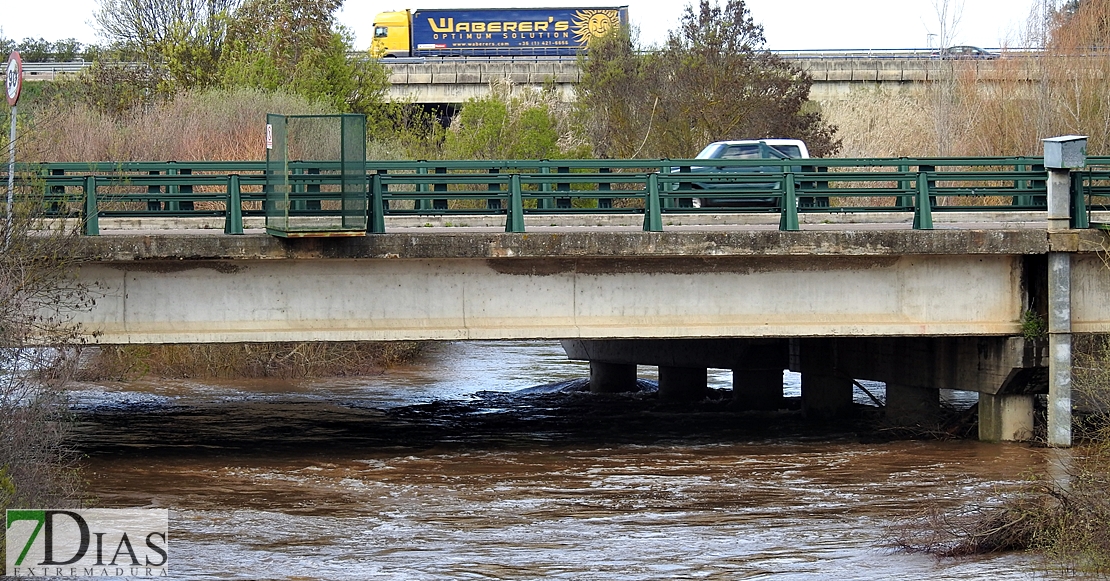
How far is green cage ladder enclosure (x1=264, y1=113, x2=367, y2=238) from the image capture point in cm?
1620

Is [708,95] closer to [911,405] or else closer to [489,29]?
[911,405]

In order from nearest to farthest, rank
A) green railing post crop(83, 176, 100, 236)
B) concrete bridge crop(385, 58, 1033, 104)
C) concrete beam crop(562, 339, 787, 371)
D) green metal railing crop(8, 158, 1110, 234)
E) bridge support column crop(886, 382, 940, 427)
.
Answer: green railing post crop(83, 176, 100, 236) < green metal railing crop(8, 158, 1110, 234) < bridge support column crop(886, 382, 940, 427) < concrete beam crop(562, 339, 787, 371) < concrete bridge crop(385, 58, 1033, 104)

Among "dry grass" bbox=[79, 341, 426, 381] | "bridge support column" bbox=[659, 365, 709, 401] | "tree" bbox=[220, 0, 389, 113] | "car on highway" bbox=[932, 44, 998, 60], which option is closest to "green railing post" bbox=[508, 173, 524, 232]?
"bridge support column" bbox=[659, 365, 709, 401]

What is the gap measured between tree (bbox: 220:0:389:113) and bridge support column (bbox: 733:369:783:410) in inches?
658

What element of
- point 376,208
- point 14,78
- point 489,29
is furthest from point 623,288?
point 489,29

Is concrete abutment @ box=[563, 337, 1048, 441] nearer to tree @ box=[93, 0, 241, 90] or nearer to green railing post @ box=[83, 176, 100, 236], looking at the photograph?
green railing post @ box=[83, 176, 100, 236]

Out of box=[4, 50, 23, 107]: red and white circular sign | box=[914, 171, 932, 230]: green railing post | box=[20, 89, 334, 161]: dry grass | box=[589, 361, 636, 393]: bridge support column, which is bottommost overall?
box=[589, 361, 636, 393]: bridge support column

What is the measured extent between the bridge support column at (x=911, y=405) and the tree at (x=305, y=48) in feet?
65.1

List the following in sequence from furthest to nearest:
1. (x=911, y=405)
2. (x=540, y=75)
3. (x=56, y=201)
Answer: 1. (x=540, y=75)
2. (x=911, y=405)
3. (x=56, y=201)

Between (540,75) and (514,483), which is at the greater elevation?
(540,75)

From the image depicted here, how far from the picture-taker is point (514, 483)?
55.6ft

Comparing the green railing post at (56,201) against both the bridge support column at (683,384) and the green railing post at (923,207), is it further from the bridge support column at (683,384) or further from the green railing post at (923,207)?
the bridge support column at (683,384)

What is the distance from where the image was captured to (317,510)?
15180 mm

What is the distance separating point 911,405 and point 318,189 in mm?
9767
